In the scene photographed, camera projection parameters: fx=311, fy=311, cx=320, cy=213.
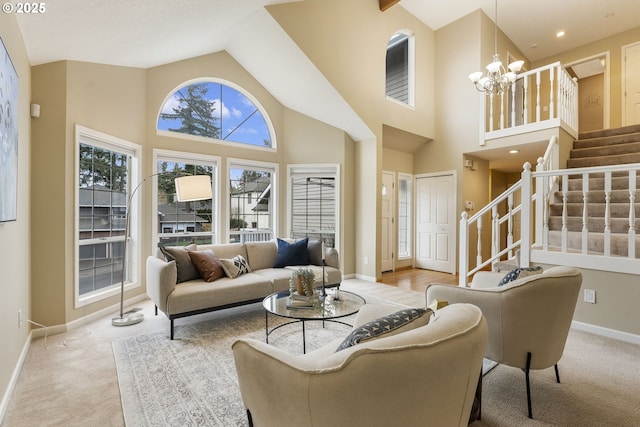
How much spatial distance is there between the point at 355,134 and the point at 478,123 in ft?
7.54

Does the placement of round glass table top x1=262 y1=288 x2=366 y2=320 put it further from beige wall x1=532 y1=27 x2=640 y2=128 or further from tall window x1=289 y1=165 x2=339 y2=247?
beige wall x1=532 y1=27 x2=640 y2=128

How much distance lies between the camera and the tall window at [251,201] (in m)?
5.05

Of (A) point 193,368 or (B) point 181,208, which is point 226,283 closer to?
(A) point 193,368

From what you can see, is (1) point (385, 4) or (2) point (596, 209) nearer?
(2) point (596, 209)

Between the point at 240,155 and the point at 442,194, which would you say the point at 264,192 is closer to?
the point at 240,155

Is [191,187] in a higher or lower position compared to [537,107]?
lower

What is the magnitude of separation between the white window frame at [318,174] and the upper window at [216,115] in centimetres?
61

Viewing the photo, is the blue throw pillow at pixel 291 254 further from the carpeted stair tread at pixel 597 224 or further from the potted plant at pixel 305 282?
the carpeted stair tread at pixel 597 224

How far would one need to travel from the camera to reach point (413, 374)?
2.74 ft

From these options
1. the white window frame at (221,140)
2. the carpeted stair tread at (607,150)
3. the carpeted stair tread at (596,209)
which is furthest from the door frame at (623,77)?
the white window frame at (221,140)

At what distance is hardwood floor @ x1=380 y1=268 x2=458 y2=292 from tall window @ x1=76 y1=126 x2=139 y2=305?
3930mm

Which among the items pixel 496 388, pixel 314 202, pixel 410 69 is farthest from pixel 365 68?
pixel 496 388

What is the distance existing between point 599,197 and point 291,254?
417 centimetres

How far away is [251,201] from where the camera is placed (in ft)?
17.3
